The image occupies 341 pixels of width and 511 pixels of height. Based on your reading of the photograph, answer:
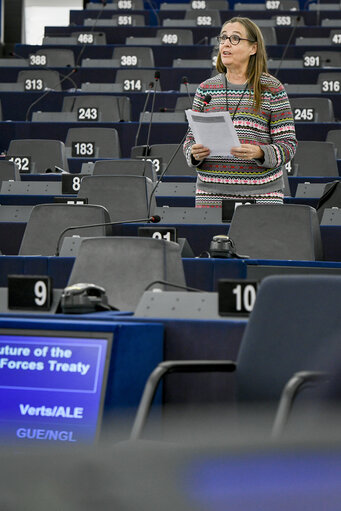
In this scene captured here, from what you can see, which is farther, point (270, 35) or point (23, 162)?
point (270, 35)

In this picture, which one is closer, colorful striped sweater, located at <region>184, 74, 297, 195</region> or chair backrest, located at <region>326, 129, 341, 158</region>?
colorful striped sweater, located at <region>184, 74, 297, 195</region>

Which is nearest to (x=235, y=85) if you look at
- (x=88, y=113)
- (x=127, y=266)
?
(x=127, y=266)

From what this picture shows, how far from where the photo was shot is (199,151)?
11.2 feet

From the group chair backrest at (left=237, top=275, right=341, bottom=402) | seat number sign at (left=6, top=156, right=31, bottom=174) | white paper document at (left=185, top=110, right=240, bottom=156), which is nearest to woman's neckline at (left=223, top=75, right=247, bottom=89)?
→ white paper document at (left=185, top=110, right=240, bottom=156)

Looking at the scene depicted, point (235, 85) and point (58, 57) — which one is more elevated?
point (58, 57)

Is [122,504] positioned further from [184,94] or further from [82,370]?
[184,94]

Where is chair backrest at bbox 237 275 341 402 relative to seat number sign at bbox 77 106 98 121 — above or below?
below

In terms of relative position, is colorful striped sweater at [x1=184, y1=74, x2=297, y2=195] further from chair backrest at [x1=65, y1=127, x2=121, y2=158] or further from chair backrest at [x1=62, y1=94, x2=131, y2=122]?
chair backrest at [x1=62, y1=94, x2=131, y2=122]

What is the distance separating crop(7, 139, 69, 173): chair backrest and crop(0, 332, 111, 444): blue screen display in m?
5.15

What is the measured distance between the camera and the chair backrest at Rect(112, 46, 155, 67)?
10.1 m

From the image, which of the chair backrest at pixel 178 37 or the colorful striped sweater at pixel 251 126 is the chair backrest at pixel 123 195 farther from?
the chair backrest at pixel 178 37

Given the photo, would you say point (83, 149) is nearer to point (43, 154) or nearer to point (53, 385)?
point (43, 154)

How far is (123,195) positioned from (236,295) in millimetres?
2917

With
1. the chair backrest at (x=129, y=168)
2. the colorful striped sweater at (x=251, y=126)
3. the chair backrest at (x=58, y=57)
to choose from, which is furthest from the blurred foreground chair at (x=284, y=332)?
the chair backrest at (x=58, y=57)
